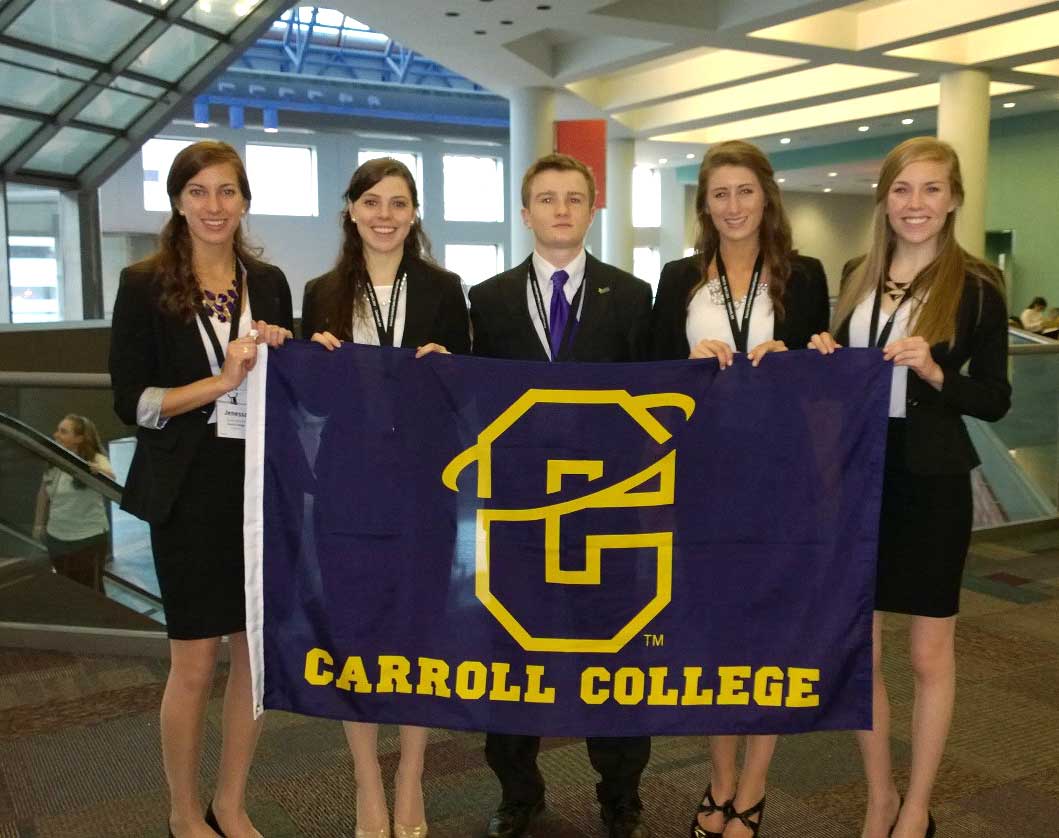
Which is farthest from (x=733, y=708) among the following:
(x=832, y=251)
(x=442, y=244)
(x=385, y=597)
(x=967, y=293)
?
(x=832, y=251)

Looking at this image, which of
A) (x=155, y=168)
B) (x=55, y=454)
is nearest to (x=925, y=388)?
(x=55, y=454)

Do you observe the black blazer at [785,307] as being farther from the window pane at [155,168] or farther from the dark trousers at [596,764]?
the window pane at [155,168]

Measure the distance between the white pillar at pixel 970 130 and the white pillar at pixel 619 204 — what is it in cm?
787

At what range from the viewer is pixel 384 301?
259 centimetres

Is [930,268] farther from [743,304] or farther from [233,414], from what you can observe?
[233,414]

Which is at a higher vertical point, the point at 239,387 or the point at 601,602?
the point at 239,387

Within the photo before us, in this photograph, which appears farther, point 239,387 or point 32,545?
point 32,545

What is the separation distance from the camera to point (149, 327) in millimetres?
2410

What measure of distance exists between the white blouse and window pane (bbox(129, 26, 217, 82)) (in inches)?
465

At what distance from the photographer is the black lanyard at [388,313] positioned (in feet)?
8.38

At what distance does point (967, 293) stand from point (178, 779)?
229 centimetres

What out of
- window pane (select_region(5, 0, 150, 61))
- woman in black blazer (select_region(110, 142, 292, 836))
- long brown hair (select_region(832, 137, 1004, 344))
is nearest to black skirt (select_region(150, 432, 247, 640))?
woman in black blazer (select_region(110, 142, 292, 836))

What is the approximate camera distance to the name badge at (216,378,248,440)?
8.07 feet

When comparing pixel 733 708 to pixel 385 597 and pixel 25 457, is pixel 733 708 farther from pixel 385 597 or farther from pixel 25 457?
pixel 25 457
